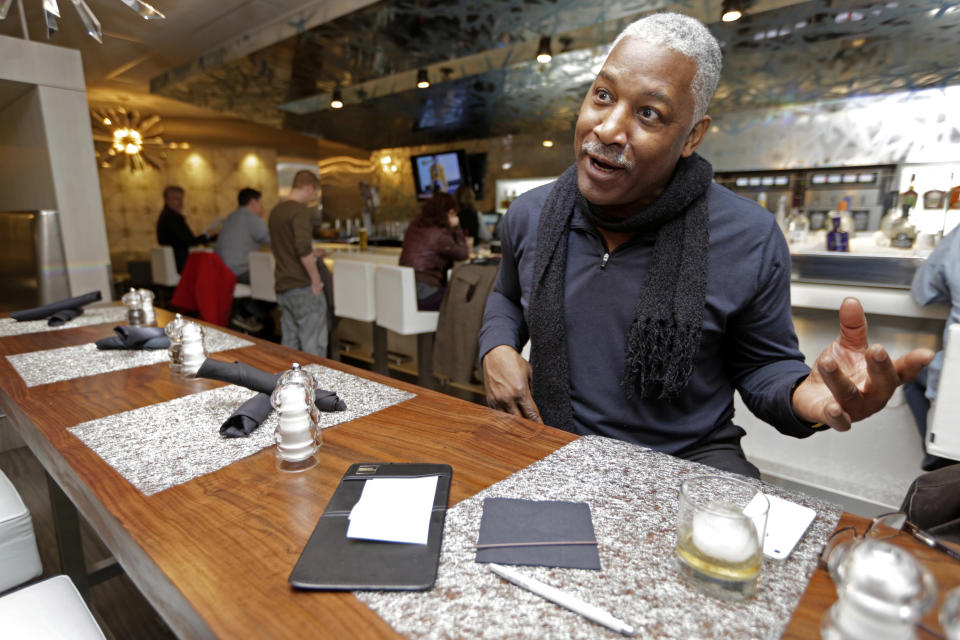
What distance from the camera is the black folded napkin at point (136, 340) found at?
5.39 ft

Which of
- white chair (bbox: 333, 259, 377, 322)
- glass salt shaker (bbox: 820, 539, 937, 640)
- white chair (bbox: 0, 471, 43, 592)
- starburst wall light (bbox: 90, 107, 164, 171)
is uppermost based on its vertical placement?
starburst wall light (bbox: 90, 107, 164, 171)

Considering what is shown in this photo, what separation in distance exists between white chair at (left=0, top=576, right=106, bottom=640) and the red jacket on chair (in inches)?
113

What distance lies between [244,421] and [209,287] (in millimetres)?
2883

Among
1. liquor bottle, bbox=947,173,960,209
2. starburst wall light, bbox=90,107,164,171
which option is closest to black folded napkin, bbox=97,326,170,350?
liquor bottle, bbox=947,173,960,209

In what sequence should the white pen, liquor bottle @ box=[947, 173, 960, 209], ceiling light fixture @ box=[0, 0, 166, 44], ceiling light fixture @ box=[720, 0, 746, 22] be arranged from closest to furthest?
1. the white pen
2. ceiling light fixture @ box=[0, 0, 166, 44]
3. liquor bottle @ box=[947, 173, 960, 209]
4. ceiling light fixture @ box=[720, 0, 746, 22]

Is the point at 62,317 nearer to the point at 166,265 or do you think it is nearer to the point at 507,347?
the point at 507,347

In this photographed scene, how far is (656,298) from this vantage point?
47.7 inches

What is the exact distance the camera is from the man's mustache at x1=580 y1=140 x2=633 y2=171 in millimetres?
1155

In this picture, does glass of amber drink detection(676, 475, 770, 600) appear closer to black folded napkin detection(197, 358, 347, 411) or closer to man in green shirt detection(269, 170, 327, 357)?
black folded napkin detection(197, 358, 347, 411)

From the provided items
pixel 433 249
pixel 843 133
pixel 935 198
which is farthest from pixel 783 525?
pixel 843 133

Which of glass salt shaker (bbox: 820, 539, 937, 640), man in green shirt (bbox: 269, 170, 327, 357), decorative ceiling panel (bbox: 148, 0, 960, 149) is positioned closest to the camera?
glass salt shaker (bbox: 820, 539, 937, 640)

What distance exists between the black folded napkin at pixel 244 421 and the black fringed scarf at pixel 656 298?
70 centimetres

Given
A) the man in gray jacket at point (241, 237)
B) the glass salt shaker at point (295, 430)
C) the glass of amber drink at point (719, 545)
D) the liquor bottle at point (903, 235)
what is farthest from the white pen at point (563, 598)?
the man in gray jacket at point (241, 237)

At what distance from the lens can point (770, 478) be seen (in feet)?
7.86
